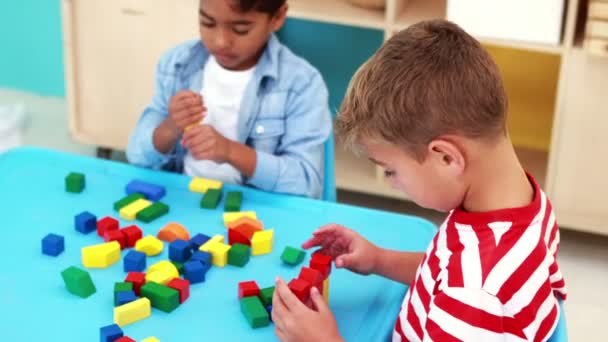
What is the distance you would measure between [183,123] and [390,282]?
1.63ft

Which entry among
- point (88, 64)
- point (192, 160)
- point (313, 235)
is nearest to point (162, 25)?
point (88, 64)

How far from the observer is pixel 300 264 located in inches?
52.8

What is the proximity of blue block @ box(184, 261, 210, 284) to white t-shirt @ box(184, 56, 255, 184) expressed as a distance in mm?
450

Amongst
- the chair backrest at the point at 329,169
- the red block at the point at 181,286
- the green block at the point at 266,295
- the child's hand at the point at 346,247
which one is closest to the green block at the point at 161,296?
the red block at the point at 181,286

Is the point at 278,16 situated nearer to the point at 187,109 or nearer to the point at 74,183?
the point at 187,109

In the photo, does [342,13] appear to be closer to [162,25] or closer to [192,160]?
[162,25]

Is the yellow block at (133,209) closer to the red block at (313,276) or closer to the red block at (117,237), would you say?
the red block at (117,237)

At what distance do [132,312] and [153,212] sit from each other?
0.31 meters

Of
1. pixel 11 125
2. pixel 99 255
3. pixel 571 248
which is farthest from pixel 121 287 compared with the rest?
pixel 11 125

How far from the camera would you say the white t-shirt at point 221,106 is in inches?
68.9

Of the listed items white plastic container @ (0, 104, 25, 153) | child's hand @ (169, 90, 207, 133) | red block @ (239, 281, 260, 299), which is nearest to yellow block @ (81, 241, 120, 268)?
red block @ (239, 281, 260, 299)

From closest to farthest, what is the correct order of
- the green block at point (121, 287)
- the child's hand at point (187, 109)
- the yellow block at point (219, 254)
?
the green block at point (121, 287) → the yellow block at point (219, 254) → the child's hand at point (187, 109)

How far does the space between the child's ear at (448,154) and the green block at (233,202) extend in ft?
1.80

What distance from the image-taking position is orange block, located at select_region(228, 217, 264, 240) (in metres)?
1.41
